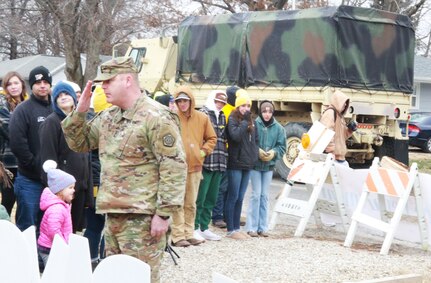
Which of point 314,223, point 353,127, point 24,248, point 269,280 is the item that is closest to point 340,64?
point 353,127

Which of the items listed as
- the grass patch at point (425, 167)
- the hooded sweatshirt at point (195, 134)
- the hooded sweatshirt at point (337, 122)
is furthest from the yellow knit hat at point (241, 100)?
the grass patch at point (425, 167)

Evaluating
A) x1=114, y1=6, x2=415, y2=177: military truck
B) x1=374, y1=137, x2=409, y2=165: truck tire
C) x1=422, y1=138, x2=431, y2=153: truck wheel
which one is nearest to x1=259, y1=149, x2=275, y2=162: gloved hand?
x1=114, y1=6, x2=415, y2=177: military truck

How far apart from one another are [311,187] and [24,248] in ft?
19.6

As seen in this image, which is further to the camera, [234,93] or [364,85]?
[364,85]

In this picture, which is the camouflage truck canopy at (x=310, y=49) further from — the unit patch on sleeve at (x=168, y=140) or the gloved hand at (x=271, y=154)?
the unit patch on sleeve at (x=168, y=140)

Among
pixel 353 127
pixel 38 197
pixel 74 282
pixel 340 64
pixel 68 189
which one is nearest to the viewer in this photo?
pixel 74 282

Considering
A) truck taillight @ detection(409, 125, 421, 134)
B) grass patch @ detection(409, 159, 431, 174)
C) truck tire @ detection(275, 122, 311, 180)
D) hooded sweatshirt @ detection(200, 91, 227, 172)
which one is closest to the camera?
hooded sweatshirt @ detection(200, 91, 227, 172)

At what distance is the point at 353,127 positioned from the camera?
→ 10.3 metres

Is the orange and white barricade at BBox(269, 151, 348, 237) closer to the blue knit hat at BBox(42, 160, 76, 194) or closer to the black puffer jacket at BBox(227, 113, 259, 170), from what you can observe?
the black puffer jacket at BBox(227, 113, 259, 170)

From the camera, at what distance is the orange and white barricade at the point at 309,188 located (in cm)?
891

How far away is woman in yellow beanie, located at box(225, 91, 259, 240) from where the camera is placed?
841cm

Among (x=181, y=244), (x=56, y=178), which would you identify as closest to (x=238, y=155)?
(x=181, y=244)

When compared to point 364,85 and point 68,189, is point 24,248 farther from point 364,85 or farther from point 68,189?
point 364,85

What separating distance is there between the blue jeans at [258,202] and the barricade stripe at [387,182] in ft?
4.23
